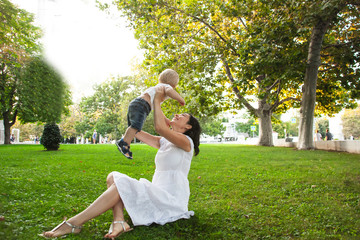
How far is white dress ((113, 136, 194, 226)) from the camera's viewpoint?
11.2ft

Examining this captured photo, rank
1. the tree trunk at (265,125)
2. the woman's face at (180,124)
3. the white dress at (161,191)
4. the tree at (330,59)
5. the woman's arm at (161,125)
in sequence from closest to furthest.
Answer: the white dress at (161,191) < the woman's arm at (161,125) < the woman's face at (180,124) < the tree at (330,59) < the tree trunk at (265,125)

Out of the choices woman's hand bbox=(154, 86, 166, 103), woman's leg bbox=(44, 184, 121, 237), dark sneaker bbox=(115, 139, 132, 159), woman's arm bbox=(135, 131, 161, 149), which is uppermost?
woman's hand bbox=(154, 86, 166, 103)

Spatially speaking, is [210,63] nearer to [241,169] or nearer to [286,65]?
[286,65]

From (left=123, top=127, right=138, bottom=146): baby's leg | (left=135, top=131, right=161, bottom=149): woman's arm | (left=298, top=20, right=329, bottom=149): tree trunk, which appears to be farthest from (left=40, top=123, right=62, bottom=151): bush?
(left=123, top=127, right=138, bottom=146): baby's leg

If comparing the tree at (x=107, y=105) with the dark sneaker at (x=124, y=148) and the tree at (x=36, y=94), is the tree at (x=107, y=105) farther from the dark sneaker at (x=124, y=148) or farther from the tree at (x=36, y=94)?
the dark sneaker at (x=124, y=148)

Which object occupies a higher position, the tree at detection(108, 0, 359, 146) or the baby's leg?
the tree at detection(108, 0, 359, 146)

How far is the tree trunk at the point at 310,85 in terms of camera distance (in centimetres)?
1608

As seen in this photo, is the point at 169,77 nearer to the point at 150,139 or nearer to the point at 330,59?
the point at 150,139

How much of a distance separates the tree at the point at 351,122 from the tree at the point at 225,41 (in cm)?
4513

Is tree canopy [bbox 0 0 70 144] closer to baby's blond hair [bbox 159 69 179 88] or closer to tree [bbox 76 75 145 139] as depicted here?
baby's blond hair [bbox 159 69 179 88]

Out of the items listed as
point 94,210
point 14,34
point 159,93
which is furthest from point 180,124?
point 14,34

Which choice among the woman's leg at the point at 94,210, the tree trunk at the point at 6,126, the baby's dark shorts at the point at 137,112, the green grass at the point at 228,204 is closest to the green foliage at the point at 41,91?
the tree trunk at the point at 6,126

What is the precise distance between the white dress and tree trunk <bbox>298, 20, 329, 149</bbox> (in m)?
15.2

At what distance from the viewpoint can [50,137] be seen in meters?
18.6
